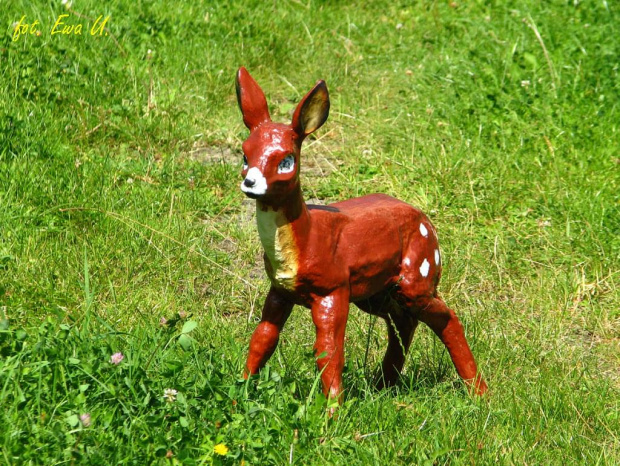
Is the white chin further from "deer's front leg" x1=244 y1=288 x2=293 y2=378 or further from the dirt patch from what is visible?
the dirt patch

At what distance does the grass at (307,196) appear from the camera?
357cm

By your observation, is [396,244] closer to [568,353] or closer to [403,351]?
[403,351]

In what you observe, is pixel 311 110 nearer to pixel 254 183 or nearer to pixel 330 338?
pixel 254 183

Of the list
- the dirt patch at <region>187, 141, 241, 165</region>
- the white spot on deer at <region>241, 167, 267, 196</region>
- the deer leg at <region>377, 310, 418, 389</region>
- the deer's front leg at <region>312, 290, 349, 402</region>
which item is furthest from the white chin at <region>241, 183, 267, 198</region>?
the dirt patch at <region>187, 141, 241, 165</region>

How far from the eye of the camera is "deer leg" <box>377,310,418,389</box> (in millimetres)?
4234

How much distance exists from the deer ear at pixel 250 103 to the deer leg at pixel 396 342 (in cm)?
115

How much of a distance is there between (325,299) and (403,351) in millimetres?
805

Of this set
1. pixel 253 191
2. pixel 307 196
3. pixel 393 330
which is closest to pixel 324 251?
pixel 253 191

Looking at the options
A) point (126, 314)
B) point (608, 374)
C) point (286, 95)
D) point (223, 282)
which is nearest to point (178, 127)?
point (286, 95)

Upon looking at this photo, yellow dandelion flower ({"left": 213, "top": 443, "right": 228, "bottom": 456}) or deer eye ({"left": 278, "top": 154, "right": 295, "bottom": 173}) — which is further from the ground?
deer eye ({"left": 278, "top": 154, "right": 295, "bottom": 173})

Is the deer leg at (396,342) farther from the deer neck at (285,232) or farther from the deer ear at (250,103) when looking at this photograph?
the deer ear at (250,103)

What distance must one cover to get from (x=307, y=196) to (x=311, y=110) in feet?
9.42

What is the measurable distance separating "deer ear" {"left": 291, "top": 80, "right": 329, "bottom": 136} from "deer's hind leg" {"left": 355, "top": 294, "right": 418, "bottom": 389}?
936 millimetres

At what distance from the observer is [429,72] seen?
7.25 m
